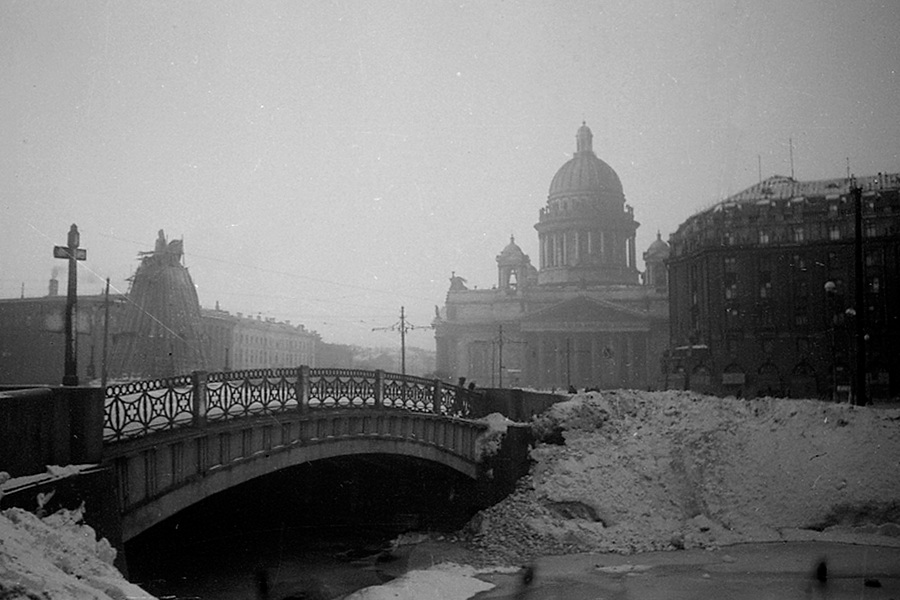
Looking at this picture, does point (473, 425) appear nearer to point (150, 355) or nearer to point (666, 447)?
point (666, 447)

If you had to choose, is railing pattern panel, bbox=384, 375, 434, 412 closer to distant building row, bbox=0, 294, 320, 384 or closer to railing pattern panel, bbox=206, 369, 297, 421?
railing pattern panel, bbox=206, 369, 297, 421

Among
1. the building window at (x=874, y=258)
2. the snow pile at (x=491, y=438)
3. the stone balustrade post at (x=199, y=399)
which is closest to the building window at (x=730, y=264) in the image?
the building window at (x=874, y=258)

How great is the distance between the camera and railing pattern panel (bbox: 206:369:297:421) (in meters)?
17.2

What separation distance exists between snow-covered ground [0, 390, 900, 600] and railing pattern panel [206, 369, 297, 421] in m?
4.71

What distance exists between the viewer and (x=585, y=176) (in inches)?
3688

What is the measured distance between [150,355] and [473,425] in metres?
31.5

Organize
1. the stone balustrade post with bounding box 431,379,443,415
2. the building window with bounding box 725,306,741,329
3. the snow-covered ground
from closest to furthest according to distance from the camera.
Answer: the snow-covered ground, the stone balustrade post with bounding box 431,379,443,415, the building window with bounding box 725,306,741,329

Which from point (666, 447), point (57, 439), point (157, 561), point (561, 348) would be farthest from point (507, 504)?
point (561, 348)

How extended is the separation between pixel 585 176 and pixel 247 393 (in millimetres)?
80340

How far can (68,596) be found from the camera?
785 cm

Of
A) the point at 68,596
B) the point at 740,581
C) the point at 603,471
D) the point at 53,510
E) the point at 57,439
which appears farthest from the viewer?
the point at 603,471

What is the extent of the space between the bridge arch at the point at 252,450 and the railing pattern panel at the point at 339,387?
0.40 m

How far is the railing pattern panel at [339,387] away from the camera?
66.8ft

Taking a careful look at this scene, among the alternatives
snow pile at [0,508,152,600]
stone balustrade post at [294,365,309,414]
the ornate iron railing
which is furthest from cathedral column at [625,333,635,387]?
snow pile at [0,508,152,600]
